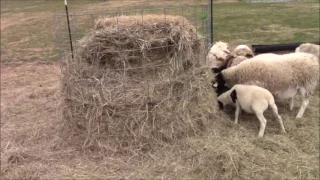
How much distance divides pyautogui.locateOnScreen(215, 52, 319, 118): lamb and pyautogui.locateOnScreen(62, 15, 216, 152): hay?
97cm

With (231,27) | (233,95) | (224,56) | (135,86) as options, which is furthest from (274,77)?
(231,27)

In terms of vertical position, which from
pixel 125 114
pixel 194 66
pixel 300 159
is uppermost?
pixel 194 66

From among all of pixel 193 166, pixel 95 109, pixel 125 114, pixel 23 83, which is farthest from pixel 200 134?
pixel 23 83

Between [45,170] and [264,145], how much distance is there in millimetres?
3115

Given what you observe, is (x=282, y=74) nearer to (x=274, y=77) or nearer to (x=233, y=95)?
(x=274, y=77)

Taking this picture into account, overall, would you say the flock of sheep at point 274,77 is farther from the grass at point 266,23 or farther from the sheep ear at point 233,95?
the grass at point 266,23

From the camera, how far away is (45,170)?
4887 mm

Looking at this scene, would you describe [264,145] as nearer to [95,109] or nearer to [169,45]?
[169,45]

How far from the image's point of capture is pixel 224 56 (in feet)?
25.0

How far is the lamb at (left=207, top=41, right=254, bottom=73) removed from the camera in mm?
7066

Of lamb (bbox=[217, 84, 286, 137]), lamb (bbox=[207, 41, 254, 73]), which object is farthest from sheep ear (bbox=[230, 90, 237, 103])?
lamb (bbox=[207, 41, 254, 73])

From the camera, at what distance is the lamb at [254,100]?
5.48m

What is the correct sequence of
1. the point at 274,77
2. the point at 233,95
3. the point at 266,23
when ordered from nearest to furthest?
the point at 233,95 → the point at 274,77 → the point at 266,23

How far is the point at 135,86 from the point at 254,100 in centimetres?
182
